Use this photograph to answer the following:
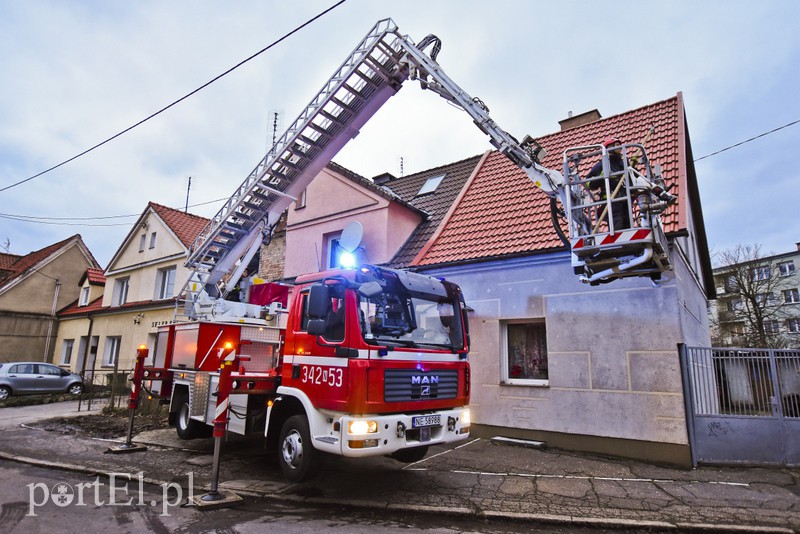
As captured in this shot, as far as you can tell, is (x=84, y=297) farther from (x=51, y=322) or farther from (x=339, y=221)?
(x=339, y=221)

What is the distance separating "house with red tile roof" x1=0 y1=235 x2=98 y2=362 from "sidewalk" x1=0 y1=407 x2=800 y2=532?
68.2 feet

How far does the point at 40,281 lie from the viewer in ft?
83.1

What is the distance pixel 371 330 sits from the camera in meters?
5.24

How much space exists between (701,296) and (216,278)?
12870mm

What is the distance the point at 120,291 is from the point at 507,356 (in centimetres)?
2162

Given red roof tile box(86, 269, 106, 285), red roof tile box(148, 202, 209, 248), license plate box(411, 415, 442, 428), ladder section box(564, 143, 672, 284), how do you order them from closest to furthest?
license plate box(411, 415, 442, 428), ladder section box(564, 143, 672, 284), red roof tile box(148, 202, 209, 248), red roof tile box(86, 269, 106, 285)

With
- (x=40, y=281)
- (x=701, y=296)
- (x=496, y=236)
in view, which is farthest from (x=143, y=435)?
(x=40, y=281)

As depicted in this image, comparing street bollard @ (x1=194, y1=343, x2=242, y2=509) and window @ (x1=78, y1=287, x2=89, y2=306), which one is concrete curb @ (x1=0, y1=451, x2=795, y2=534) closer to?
street bollard @ (x1=194, y1=343, x2=242, y2=509)

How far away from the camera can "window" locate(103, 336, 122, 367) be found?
68.4ft

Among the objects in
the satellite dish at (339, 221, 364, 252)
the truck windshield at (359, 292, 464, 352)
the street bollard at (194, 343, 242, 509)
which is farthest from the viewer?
the satellite dish at (339, 221, 364, 252)

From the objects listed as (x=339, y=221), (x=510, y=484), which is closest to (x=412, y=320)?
(x=510, y=484)

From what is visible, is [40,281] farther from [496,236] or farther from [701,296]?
[701,296]

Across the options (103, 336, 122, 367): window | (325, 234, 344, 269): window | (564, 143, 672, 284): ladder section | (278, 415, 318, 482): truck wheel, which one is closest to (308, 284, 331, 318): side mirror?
(278, 415, 318, 482): truck wheel

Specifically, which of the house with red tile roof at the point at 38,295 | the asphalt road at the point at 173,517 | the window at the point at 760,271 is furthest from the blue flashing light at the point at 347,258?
the window at the point at 760,271
